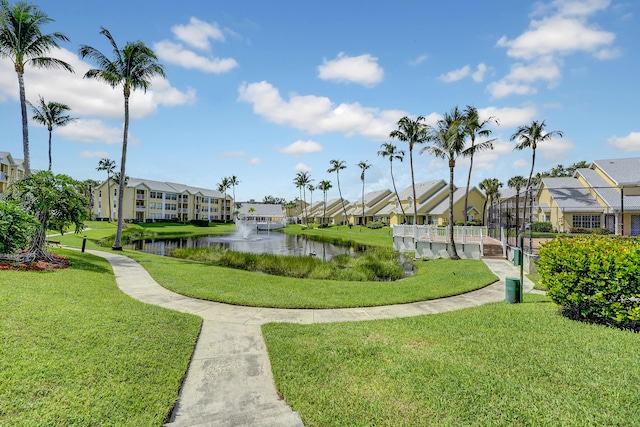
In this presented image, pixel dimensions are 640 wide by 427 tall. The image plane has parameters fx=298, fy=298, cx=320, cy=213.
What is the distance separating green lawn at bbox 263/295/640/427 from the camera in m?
3.73

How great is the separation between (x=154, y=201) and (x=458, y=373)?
3285 inches

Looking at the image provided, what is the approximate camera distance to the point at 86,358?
14.8ft

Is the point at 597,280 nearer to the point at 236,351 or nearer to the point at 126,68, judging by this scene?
the point at 236,351

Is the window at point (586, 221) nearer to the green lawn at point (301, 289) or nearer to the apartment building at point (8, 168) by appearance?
the green lawn at point (301, 289)

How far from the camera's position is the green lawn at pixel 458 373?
3.73 meters

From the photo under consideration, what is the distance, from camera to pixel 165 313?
7.21 metres

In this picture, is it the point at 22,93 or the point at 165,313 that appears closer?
the point at 165,313

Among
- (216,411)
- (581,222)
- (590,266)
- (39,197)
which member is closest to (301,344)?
(216,411)

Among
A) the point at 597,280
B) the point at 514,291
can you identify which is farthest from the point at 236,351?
the point at 514,291

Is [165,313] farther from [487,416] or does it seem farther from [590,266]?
[590,266]

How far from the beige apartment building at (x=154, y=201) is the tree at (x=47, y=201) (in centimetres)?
6341

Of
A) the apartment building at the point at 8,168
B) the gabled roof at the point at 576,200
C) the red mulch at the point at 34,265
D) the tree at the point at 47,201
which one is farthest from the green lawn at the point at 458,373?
the apartment building at the point at 8,168

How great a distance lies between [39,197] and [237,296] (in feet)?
32.2

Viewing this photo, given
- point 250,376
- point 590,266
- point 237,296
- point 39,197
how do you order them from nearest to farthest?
point 250,376, point 590,266, point 237,296, point 39,197
